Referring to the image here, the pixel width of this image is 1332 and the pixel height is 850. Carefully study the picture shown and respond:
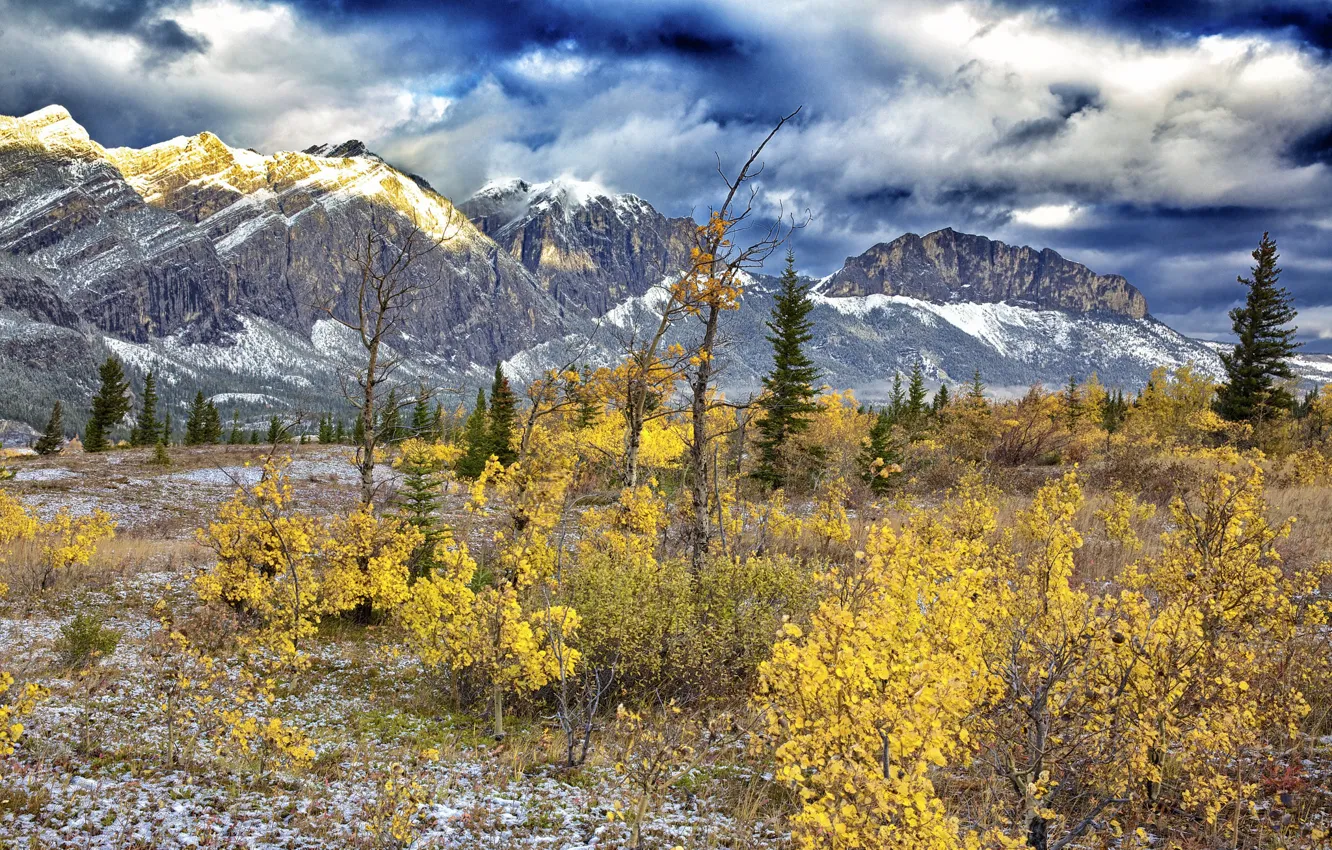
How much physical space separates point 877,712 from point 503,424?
37.2m

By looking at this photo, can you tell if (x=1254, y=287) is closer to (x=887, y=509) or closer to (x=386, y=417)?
(x=887, y=509)

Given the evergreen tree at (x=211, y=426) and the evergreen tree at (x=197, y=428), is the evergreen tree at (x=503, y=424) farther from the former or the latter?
the evergreen tree at (x=211, y=426)

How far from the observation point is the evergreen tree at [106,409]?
67375 mm

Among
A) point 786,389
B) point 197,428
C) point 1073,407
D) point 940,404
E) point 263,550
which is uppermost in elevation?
point 1073,407

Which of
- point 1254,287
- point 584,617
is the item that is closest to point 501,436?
point 584,617

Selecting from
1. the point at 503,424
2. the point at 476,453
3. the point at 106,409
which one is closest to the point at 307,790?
the point at 476,453

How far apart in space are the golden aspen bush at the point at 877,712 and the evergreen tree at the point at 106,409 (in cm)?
8338

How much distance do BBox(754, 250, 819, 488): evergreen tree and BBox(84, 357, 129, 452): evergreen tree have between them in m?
68.9

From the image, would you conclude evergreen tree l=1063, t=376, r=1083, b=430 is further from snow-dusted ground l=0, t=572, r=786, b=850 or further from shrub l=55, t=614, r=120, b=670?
shrub l=55, t=614, r=120, b=670

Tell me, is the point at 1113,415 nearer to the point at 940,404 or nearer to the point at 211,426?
the point at 940,404

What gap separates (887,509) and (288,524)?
19.7 meters

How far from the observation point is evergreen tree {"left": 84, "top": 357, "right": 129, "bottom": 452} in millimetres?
67375

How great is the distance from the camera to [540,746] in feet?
27.1

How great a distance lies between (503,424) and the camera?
39531mm
